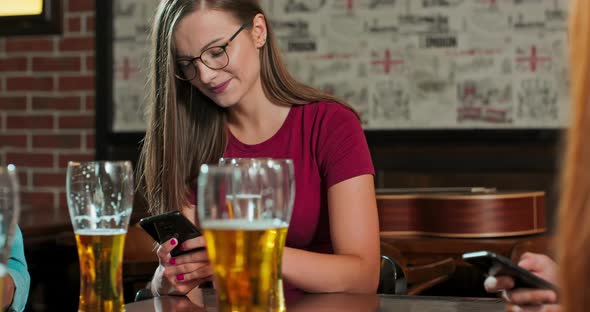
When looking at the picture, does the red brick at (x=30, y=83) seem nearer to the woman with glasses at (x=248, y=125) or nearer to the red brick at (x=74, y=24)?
the red brick at (x=74, y=24)

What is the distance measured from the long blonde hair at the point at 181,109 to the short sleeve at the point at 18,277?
0.40 meters

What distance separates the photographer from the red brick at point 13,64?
3.82 meters

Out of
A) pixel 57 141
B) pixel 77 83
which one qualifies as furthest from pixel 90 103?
pixel 57 141

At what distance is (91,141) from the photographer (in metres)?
3.77

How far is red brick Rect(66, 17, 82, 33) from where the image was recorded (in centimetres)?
373

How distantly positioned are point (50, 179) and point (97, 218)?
2885 millimetres

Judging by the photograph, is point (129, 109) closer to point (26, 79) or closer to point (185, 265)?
point (26, 79)

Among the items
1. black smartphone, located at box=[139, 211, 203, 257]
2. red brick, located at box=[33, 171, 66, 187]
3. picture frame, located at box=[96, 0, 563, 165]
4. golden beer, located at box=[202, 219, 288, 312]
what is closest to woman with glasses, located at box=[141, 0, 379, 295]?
black smartphone, located at box=[139, 211, 203, 257]

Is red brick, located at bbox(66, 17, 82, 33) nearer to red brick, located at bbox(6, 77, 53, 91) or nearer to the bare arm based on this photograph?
red brick, located at bbox(6, 77, 53, 91)

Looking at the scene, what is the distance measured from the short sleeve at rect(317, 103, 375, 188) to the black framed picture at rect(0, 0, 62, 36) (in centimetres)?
135

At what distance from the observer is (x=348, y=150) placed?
70.4 inches

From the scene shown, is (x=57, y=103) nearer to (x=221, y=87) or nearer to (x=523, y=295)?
(x=221, y=87)

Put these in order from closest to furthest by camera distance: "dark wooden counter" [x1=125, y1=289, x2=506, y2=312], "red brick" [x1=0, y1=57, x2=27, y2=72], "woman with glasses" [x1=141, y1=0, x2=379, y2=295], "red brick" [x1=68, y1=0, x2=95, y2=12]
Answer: "dark wooden counter" [x1=125, y1=289, x2=506, y2=312] < "woman with glasses" [x1=141, y1=0, x2=379, y2=295] < "red brick" [x1=68, y1=0, x2=95, y2=12] < "red brick" [x1=0, y1=57, x2=27, y2=72]

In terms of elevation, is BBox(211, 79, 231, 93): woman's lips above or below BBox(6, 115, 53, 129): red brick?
above
